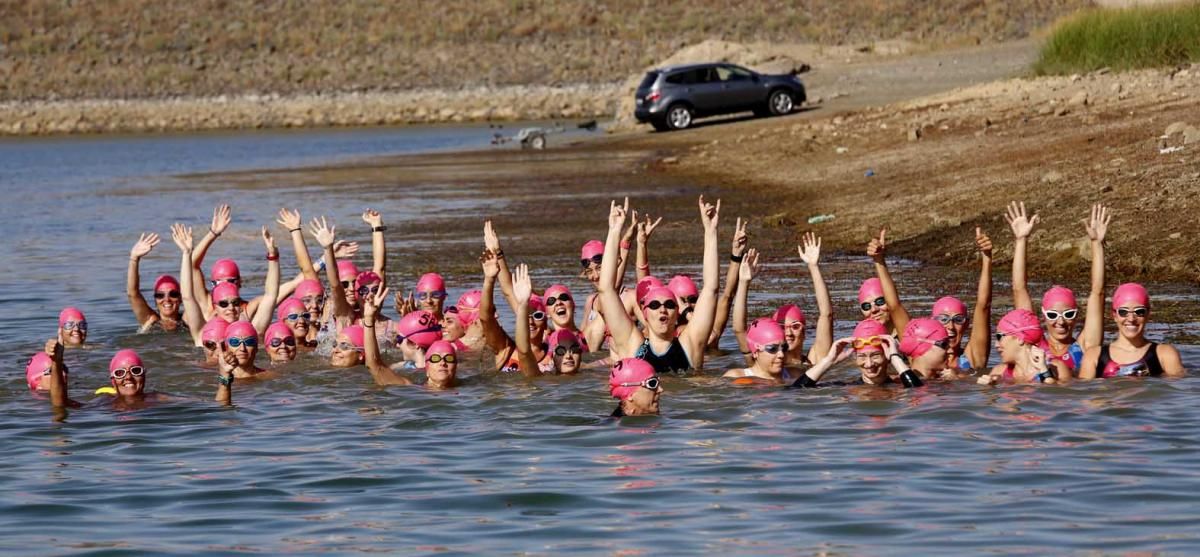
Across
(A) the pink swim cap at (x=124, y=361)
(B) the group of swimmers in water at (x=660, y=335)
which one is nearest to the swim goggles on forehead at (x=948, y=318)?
(B) the group of swimmers in water at (x=660, y=335)

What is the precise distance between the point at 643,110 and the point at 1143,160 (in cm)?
2961

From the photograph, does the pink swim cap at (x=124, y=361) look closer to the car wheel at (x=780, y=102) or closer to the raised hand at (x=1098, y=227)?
the raised hand at (x=1098, y=227)

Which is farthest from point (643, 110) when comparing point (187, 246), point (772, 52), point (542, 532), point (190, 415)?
point (542, 532)

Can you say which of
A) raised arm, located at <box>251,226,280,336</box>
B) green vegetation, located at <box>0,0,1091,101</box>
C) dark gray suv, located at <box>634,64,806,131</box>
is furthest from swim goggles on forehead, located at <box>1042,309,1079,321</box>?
green vegetation, located at <box>0,0,1091,101</box>

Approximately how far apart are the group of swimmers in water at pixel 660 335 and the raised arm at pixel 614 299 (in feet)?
0.05

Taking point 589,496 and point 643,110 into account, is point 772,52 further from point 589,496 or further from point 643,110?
point 589,496

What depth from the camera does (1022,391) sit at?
43.4 feet

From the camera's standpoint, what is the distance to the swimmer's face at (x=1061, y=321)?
1317cm

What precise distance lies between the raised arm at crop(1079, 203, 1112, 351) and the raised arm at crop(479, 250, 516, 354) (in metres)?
4.28

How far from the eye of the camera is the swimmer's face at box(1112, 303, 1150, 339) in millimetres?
13062

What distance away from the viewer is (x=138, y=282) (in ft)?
58.2

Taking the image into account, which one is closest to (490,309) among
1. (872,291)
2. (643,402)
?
(643,402)

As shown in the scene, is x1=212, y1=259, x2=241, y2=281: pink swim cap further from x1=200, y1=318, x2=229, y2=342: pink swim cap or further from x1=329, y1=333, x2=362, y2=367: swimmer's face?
x1=329, y1=333, x2=362, y2=367: swimmer's face

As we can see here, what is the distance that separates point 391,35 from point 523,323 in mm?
86914
